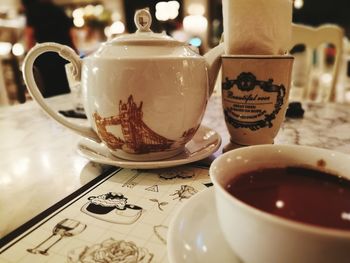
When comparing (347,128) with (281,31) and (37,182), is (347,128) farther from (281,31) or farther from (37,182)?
(37,182)

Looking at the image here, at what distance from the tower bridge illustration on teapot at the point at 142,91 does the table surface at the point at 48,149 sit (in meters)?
0.09

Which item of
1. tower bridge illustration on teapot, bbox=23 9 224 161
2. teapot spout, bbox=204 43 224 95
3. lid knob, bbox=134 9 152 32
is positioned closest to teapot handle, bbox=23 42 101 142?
tower bridge illustration on teapot, bbox=23 9 224 161

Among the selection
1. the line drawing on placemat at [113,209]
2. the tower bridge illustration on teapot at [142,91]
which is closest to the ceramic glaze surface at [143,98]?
the tower bridge illustration on teapot at [142,91]

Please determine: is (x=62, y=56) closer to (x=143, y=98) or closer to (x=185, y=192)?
(x=143, y=98)

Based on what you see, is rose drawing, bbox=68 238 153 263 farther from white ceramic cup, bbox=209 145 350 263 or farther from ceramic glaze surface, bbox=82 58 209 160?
ceramic glaze surface, bbox=82 58 209 160

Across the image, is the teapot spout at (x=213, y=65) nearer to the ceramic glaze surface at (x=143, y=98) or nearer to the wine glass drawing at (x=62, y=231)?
the ceramic glaze surface at (x=143, y=98)

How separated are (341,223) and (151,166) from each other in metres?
0.29

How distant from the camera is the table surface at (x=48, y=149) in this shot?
1.37 feet

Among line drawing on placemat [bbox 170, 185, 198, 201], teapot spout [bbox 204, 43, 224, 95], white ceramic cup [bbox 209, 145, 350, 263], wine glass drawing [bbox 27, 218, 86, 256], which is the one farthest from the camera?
teapot spout [bbox 204, 43, 224, 95]

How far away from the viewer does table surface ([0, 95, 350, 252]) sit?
0.42 meters

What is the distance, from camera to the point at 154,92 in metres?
0.44

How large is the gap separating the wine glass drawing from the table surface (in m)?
0.06

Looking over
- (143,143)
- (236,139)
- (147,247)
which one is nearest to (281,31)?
(236,139)

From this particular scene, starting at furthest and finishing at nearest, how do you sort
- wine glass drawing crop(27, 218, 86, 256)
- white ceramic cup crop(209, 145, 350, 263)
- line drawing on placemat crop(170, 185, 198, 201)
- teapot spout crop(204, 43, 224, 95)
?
teapot spout crop(204, 43, 224, 95), line drawing on placemat crop(170, 185, 198, 201), wine glass drawing crop(27, 218, 86, 256), white ceramic cup crop(209, 145, 350, 263)
